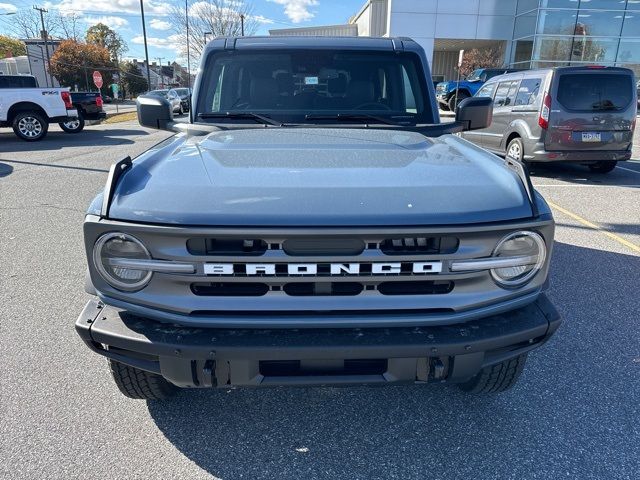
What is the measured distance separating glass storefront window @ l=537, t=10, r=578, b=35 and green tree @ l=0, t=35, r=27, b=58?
6929cm

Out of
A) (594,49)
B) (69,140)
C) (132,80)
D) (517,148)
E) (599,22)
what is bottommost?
(69,140)

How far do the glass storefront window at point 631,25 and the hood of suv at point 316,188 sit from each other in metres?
33.7

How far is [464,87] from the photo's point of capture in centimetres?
2205

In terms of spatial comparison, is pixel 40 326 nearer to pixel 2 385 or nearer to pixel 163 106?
pixel 2 385

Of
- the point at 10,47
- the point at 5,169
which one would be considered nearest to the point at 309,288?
the point at 5,169

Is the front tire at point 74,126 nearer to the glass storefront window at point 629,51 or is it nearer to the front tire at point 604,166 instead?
the front tire at point 604,166

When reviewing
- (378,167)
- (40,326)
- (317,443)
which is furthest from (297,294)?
(40,326)

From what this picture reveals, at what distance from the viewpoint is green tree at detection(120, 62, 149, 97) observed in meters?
63.9

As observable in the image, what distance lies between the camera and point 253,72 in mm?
3547

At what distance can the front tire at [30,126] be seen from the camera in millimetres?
14508

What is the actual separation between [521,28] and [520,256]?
1433 inches

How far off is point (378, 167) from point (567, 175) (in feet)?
28.3

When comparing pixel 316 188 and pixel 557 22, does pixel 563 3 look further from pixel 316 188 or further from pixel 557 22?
pixel 316 188

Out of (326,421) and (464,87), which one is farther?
(464,87)
